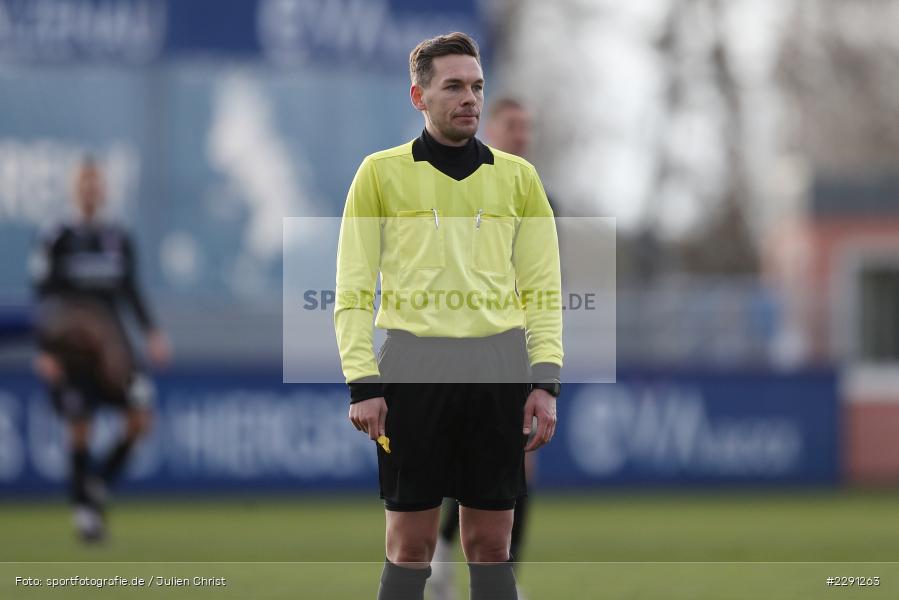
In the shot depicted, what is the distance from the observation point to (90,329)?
10547mm

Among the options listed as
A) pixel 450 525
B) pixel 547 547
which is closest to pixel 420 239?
pixel 450 525

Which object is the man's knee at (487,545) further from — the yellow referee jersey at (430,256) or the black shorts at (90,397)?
the black shorts at (90,397)

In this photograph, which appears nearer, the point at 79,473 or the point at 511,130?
the point at 511,130

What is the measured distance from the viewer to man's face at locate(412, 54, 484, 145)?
4906 millimetres

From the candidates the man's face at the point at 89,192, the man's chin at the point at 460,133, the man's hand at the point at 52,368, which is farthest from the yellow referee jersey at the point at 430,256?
the man's hand at the point at 52,368

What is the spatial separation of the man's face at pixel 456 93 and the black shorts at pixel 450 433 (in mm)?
691

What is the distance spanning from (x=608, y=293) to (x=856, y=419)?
2.96 metres

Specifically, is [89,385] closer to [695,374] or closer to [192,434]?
[192,434]

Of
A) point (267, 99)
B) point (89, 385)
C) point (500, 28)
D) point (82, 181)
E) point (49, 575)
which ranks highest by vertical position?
point (500, 28)

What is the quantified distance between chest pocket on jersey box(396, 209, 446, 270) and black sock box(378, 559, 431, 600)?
0.98 m

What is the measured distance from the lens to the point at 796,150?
29.7m

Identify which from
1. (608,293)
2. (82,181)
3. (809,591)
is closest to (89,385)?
(82,181)

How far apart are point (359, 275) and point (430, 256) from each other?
24 centimetres

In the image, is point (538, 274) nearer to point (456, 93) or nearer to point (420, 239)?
point (420, 239)
